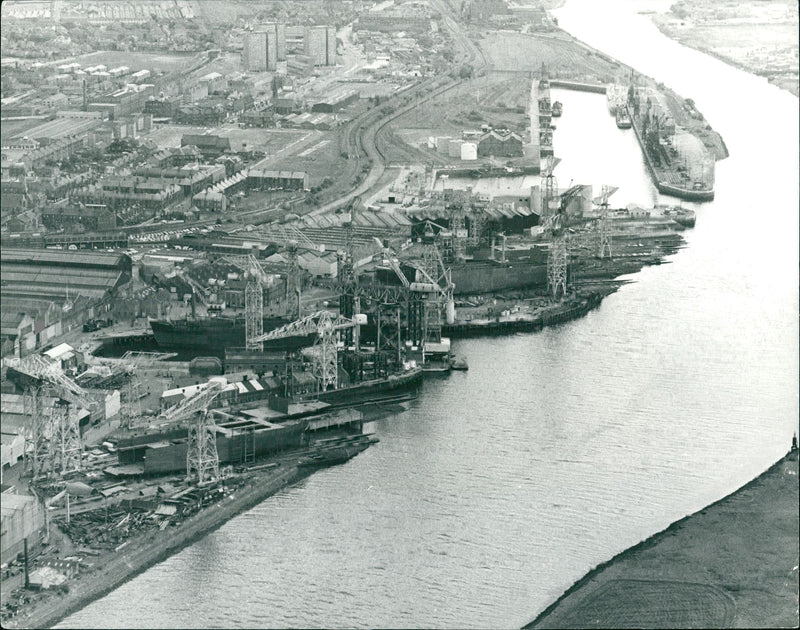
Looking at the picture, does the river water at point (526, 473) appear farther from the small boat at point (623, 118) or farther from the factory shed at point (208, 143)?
the small boat at point (623, 118)

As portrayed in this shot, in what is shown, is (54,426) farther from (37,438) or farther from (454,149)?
(454,149)

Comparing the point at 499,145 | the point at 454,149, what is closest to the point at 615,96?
the point at 499,145

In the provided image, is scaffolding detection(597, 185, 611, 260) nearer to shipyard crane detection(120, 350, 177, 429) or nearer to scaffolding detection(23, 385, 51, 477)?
shipyard crane detection(120, 350, 177, 429)

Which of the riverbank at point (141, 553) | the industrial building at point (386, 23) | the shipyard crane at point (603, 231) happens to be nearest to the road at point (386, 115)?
the industrial building at point (386, 23)

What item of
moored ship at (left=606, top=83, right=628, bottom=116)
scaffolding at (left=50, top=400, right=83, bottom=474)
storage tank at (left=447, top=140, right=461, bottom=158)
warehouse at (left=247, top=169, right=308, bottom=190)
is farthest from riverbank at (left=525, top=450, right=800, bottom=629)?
moored ship at (left=606, top=83, right=628, bottom=116)

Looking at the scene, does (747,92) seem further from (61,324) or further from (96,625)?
(96,625)

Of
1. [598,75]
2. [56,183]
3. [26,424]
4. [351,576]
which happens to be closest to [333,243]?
[56,183]
